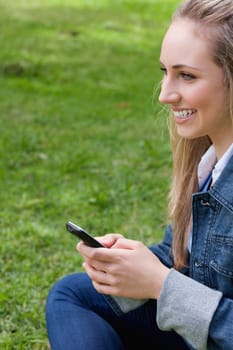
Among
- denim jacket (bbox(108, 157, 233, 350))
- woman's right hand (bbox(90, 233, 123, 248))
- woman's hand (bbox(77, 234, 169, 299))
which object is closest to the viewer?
denim jacket (bbox(108, 157, 233, 350))

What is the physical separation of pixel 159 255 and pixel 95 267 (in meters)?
0.42

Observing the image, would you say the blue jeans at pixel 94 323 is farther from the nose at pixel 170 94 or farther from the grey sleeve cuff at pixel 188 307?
the nose at pixel 170 94

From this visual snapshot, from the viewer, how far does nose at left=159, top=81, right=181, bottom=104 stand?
1757 mm

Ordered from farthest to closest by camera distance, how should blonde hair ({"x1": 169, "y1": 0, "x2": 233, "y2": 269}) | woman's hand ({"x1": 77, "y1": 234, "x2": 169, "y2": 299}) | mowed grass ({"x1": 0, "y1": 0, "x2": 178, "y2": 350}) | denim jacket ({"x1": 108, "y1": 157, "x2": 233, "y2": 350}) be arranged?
1. mowed grass ({"x1": 0, "y1": 0, "x2": 178, "y2": 350})
2. blonde hair ({"x1": 169, "y1": 0, "x2": 233, "y2": 269})
3. woman's hand ({"x1": 77, "y1": 234, "x2": 169, "y2": 299})
4. denim jacket ({"x1": 108, "y1": 157, "x2": 233, "y2": 350})

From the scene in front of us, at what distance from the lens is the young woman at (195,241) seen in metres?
1.60

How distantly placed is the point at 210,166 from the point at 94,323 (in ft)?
1.79

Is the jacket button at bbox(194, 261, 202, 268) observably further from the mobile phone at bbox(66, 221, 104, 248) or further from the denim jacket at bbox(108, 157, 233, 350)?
the mobile phone at bbox(66, 221, 104, 248)

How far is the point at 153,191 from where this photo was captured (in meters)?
3.87

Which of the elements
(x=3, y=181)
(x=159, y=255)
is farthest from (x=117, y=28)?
(x=159, y=255)

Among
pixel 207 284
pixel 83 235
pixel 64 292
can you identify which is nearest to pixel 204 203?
pixel 207 284

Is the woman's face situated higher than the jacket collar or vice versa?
the woman's face

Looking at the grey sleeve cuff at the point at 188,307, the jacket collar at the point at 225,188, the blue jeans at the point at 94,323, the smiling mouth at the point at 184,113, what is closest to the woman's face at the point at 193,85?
the smiling mouth at the point at 184,113

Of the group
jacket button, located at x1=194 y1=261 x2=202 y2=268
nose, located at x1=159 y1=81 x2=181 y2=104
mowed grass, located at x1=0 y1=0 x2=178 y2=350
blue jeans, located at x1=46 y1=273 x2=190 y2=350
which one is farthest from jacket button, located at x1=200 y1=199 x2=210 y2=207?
mowed grass, located at x1=0 y1=0 x2=178 y2=350

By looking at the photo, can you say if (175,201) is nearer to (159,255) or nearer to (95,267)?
(159,255)
